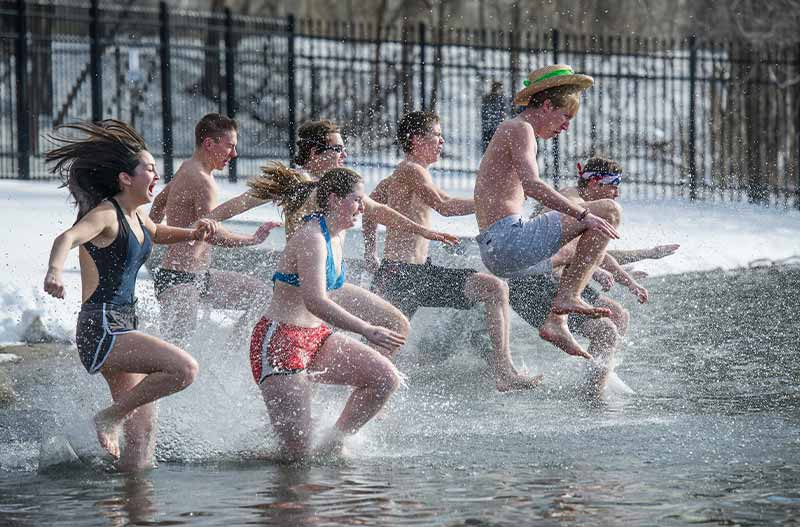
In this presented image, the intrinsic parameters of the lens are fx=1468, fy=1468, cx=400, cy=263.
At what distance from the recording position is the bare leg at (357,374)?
673cm

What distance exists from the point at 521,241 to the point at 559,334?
59 cm

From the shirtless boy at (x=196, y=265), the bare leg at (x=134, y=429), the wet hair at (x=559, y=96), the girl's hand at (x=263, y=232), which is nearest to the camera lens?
the bare leg at (x=134, y=429)

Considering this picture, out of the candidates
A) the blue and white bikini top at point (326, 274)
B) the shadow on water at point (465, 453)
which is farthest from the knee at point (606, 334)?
the blue and white bikini top at point (326, 274)

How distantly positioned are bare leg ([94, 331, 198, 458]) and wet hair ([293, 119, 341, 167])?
97.4 inches

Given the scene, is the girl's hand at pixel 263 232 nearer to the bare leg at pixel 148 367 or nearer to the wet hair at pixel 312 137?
the wet hair at pixel 312 137

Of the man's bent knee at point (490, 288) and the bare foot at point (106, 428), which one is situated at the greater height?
the man's bent knee at point (490, 288)

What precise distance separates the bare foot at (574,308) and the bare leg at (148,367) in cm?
247

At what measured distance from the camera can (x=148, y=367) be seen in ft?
21.2

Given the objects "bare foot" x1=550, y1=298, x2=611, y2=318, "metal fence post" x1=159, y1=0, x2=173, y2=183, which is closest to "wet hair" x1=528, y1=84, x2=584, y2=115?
"bare foot" x1=550, y1=298, x2=611, y2=318

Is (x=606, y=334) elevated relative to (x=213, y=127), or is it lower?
lower

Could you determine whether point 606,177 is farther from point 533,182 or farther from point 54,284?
point 54,284

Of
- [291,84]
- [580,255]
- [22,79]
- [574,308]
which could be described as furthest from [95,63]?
[574,308]

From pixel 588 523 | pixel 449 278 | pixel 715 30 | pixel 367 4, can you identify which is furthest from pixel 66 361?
pixel 367 4

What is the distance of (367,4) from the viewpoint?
43344 mm
